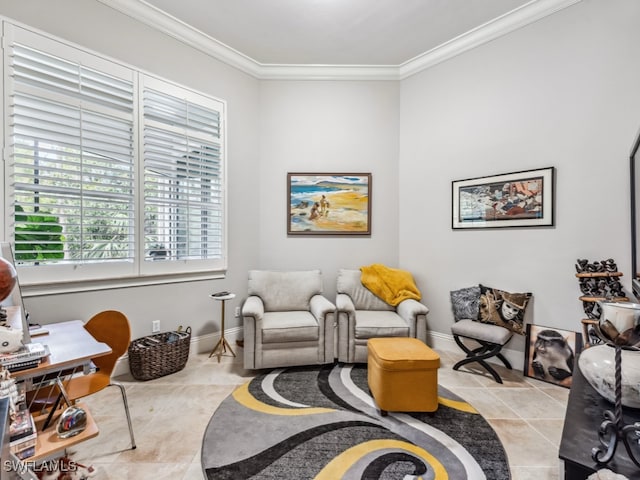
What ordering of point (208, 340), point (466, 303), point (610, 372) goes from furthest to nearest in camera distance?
point (208, 340)
point (466, 303)
point (610, 372)

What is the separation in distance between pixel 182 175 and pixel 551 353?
12.4 feet

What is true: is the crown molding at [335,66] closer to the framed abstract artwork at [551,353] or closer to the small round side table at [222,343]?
the small round side table at [222,343]

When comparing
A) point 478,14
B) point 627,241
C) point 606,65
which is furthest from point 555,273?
point 478,14

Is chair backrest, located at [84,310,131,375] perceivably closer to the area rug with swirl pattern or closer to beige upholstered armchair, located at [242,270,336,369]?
the area rug with swirl pattern

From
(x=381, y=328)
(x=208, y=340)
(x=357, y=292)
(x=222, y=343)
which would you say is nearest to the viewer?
(x=381, y=328)

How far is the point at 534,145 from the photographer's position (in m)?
2.84

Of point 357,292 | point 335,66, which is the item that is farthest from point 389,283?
point 335,66

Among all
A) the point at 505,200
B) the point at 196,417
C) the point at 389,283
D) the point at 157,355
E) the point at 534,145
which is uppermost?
the point at 534,145

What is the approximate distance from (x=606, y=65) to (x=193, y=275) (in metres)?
4.11

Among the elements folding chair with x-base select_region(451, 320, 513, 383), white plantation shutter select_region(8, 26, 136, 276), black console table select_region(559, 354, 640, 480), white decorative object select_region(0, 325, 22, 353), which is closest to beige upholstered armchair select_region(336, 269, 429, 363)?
folding chair with x-base select_region(451, 320, 513, 383)

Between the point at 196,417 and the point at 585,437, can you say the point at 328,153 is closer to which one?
the point at 196,417

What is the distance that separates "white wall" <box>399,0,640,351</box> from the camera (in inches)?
95.6

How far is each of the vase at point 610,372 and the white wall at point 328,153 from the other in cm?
270

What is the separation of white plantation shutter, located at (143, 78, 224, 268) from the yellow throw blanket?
1.71 metres
